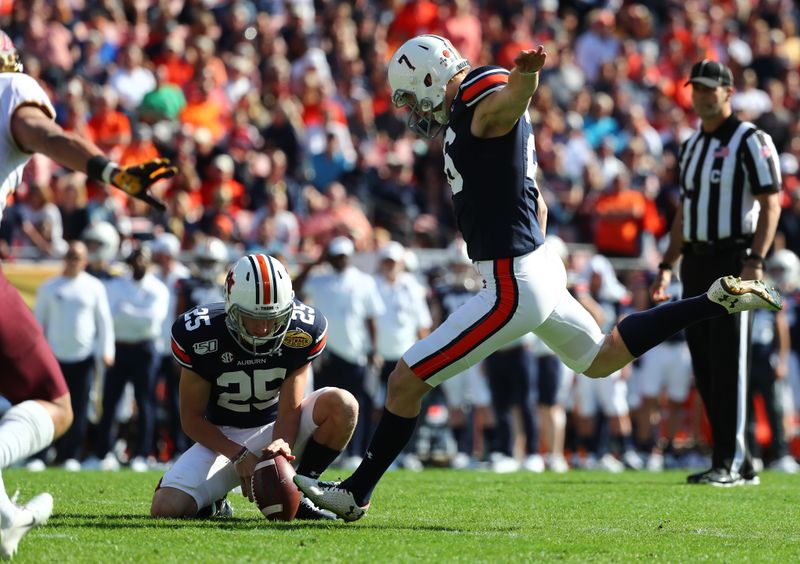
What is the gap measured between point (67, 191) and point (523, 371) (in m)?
4.38

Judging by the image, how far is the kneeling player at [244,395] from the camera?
5.62 m

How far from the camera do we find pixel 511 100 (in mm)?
4984

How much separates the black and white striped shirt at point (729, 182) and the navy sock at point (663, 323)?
6.50 ft

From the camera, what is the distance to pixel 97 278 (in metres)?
11.4

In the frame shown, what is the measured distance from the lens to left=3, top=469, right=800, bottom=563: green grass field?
14.9 feet

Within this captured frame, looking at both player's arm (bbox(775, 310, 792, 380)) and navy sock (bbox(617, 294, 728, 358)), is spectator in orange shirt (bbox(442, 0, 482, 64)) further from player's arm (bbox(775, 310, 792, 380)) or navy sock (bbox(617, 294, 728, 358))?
navy sock (bbox(617, 294, 728, 358))

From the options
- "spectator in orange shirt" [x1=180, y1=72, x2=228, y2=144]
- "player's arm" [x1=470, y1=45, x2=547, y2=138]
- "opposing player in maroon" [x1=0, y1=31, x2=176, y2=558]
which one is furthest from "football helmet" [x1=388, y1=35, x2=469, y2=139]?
"spectator in orange shirt" [x1=180, y1=72, x2=228, y2=144]

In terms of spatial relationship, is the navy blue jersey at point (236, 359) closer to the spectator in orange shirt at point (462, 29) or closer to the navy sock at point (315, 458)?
the navy sock at point (315, 458)

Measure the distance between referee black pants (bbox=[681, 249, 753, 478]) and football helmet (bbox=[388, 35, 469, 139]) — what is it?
8.70 ft

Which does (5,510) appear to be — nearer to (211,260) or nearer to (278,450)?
(278,450)

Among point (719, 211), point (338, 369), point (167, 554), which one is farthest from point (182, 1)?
point (167, 554)

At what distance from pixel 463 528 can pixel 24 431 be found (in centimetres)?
190

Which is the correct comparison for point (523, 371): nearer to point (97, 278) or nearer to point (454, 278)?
point (454, 278)

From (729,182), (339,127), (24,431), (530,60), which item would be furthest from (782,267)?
(24,431)
